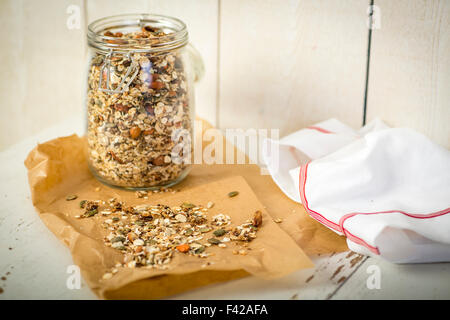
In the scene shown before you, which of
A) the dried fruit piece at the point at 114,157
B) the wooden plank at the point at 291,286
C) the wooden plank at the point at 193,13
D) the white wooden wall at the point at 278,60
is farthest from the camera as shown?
the wooden plank at the point at 193,13

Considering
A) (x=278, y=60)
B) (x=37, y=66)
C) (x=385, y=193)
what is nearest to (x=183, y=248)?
(x=385, y=193)

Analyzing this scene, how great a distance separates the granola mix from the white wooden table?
0.19 metres

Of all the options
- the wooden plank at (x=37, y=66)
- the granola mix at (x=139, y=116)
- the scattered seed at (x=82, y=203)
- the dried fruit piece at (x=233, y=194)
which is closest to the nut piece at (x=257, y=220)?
the dried fruit piece at (x=233, y=194)

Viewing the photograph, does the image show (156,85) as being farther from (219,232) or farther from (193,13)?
(193,13)

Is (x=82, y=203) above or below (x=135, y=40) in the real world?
below

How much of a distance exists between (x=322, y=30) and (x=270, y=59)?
15cm

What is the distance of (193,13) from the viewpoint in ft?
4.09

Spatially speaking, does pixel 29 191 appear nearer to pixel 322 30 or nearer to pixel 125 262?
pixel 125 262

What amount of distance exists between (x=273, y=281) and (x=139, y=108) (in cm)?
40

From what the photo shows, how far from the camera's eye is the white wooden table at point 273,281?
705mm

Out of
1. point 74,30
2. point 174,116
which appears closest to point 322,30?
point 174,116

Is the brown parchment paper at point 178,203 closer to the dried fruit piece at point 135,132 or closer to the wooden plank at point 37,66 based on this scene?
the dried fruit piece at point 135,132

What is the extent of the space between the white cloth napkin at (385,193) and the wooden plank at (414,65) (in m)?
0.20

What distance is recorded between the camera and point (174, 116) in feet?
3.07
